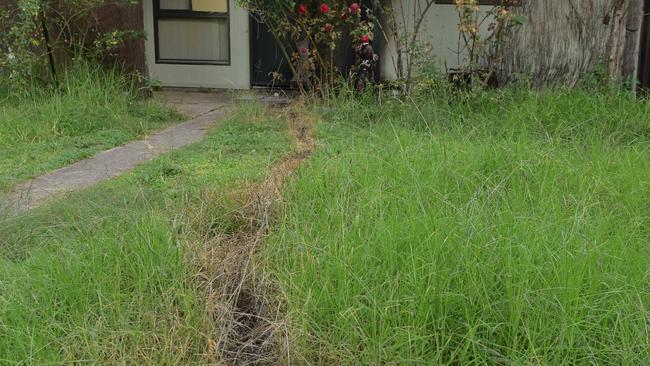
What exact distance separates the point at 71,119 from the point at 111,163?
1.38m

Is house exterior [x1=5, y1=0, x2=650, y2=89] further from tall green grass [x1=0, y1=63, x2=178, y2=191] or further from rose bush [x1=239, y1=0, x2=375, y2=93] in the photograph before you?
tall green grass [x1=0, y1=63, x2=178, y2=191]

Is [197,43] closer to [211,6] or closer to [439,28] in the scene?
[211,6]

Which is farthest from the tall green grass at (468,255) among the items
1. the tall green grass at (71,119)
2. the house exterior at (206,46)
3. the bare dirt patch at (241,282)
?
the house exterior at (206,46)

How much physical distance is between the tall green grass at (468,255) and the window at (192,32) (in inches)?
244

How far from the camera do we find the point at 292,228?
3256 millimetres

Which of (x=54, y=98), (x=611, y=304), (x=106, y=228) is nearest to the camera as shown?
(x=611, y=304)

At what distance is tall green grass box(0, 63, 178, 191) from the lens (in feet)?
17.9

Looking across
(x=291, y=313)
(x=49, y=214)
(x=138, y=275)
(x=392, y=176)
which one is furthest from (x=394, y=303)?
(x=49, y=214)

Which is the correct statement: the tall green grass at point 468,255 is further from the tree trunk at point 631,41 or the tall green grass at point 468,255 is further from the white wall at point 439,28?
the white wall at point 439,28

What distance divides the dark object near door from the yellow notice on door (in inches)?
19.7

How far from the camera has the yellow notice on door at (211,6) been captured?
9.92m

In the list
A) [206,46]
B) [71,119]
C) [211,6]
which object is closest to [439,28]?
[211,6]

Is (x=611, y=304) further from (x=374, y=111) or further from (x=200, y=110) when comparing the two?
(x=200, y=110)

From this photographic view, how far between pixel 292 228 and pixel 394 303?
0.90 m
